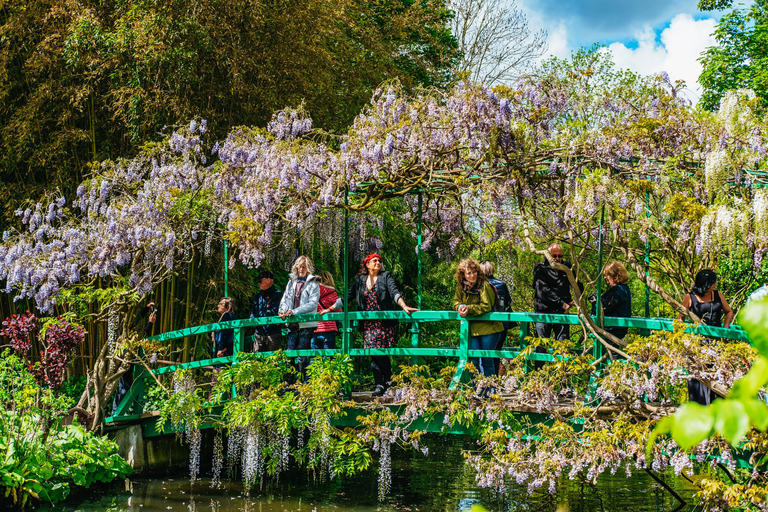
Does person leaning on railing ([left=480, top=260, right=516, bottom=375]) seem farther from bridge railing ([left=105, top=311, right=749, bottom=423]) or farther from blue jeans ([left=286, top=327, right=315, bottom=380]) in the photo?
blue jeans ([left=286, top=327, right=315, bottom=380])

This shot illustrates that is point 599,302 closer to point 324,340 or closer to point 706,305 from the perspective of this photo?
point 706,305

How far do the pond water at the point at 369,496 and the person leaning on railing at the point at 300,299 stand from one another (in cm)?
122

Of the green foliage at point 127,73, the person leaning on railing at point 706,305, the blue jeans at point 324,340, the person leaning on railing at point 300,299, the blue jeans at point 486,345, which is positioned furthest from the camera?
the green foliage at point 127,73

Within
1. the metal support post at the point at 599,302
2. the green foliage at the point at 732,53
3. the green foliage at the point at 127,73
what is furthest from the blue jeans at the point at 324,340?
the green foliage at the point at 732,53

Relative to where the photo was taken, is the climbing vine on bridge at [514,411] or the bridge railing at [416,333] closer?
the climbing vine on bridge at [514,411]

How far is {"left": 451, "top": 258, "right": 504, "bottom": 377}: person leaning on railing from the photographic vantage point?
6367 millimetres

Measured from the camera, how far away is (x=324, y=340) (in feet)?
23.3

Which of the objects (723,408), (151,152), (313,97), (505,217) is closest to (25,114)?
(151,152)

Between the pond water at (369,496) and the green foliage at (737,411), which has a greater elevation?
the green foliage at (737,411)

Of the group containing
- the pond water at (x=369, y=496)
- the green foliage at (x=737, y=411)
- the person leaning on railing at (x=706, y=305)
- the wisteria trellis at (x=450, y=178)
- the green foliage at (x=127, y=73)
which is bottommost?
the pond water at (x=369, y=496)

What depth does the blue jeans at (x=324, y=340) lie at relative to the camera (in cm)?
709

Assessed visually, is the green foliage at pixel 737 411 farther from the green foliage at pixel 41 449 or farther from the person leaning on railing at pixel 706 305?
the green foliage at pixel 41 449

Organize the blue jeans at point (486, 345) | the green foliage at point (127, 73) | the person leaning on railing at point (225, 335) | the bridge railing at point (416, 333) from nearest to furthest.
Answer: the bridge railing at point (416, 333), the blue jeans at point (486, 345), the person leaning on railing at point (225, 335), the green foliage at point (127, 73)

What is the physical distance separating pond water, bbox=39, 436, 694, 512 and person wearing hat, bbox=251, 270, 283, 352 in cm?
137
